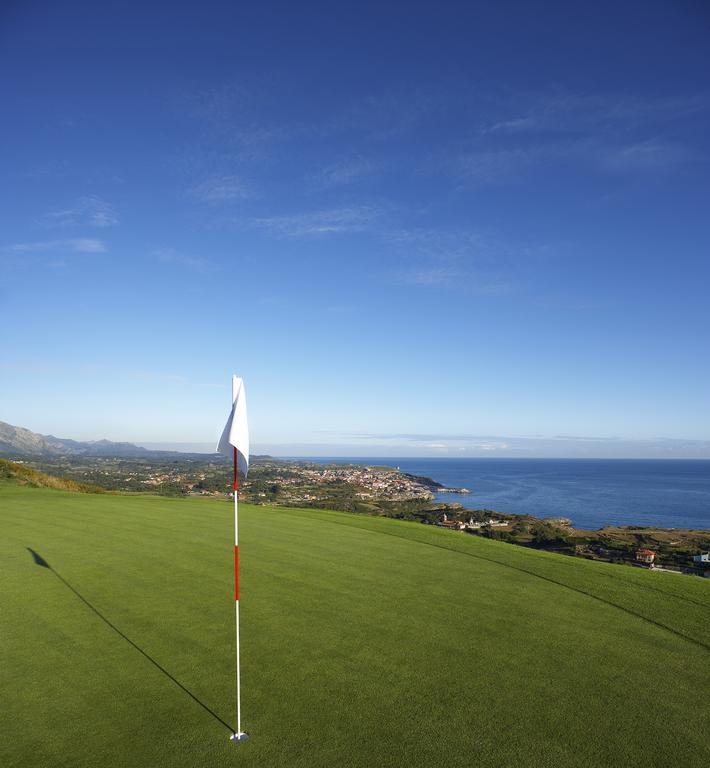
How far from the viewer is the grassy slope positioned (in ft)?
10.7

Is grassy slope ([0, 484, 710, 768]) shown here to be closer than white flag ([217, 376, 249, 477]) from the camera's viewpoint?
Yes

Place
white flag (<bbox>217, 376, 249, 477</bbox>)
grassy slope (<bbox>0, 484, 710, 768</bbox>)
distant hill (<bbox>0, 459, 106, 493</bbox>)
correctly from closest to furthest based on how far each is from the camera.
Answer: grassy slope (<bbox>0, 484, 710, 768</bbox>) → white flag (<bbox>217, 376, 249, 477</bbox>) → distant hill (<bbox>0, 459, 106, 493</bbox>)

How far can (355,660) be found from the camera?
14.5ft

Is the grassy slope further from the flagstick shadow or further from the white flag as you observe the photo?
the white flag

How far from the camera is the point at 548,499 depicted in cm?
6950

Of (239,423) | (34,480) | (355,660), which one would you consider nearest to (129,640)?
(355,660)

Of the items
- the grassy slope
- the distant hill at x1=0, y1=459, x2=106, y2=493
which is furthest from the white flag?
the distant hill at x1=0, y1=459, x2=106, y2=493

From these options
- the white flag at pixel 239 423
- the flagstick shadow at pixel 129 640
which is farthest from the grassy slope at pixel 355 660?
the white flag at pixel 239 423

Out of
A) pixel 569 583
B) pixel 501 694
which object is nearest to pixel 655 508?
pixel 569 583

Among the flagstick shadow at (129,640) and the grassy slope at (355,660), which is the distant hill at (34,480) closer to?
the grassy slope at (355,660)

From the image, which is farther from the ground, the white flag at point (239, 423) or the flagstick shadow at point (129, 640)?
the white flag at point (239, 423)

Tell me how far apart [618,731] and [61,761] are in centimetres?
376

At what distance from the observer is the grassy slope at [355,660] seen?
326cm

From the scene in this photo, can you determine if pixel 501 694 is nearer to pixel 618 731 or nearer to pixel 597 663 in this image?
pixel 618 731
